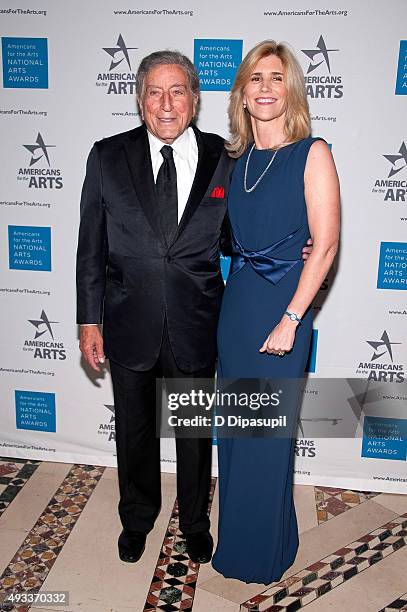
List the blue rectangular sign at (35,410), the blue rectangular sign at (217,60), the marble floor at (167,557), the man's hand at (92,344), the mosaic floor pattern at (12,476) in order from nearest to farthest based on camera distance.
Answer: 1. the marble floor at (167,557)
2. the man's hand at (92,344)
3. the blue rectangular sign at (217,60)
4. the mosaic floor pattern at (12,476)
5. the blue rectangular sign at (35,410)

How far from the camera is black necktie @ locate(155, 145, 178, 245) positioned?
8.24 feet

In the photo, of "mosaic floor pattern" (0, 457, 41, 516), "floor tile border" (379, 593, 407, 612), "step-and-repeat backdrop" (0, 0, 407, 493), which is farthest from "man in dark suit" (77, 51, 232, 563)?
"floor tile border" (379, 593, 407, 612)

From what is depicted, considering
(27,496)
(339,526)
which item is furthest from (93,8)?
(339,526)

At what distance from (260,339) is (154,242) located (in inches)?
20.6

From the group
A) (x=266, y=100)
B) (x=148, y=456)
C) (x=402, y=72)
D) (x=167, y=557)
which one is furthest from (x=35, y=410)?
(x=402, y=72)

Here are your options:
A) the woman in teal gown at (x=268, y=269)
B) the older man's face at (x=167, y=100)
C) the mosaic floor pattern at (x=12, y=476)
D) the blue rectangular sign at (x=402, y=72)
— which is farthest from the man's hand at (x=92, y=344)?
the blue rectangular sign at (x=402, y=72)

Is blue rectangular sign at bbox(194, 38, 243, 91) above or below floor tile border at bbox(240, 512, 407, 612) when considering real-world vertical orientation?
above

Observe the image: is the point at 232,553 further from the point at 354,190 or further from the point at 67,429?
the point at 354,190

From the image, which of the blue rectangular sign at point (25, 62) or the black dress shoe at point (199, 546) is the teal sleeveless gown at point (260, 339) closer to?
the black dress shoe at point (199, 546)

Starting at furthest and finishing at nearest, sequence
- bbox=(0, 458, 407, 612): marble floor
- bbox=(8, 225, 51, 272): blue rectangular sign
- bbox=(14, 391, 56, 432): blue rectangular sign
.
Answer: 1. bbox=(14, 391, 56, 432): blue rectangular sign
2. bbox=(8, 225, 51, 272): blue rectangular sign
3. bbox=(0, 458, 407, 612): marble floor

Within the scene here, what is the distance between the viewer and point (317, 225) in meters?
2.29

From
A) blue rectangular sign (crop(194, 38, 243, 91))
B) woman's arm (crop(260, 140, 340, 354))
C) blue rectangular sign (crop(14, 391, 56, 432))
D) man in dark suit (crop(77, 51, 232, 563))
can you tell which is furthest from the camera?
blue rectangular sign (crop(14, 391, 56, 432))

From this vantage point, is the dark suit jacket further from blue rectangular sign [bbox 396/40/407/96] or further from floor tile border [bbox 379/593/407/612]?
floor tile border [bbox 379/593/407/612]

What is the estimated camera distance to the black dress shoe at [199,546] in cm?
285
